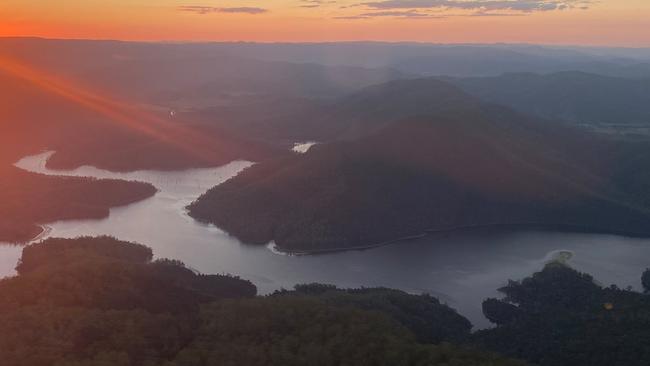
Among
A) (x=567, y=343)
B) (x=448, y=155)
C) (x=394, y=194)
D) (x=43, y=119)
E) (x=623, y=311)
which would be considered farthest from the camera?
(x=43, y=119)

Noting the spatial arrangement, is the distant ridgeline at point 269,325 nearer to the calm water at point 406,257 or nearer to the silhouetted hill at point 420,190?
the calm water at point 406,257

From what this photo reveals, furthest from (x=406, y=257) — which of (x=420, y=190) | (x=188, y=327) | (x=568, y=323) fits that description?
(x=188, y=327)

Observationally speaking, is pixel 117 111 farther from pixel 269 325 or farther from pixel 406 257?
pixel 269 325

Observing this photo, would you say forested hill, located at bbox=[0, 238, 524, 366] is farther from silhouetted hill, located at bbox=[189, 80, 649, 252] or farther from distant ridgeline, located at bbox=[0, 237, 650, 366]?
silhouetted hill, located at bbox=[189, 80, 649, 252]

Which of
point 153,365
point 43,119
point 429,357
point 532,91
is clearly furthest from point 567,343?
point 532,91

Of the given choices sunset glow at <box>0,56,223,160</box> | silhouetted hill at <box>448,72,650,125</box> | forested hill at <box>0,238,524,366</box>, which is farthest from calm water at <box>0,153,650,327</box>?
silhouetted hill at <box>448,72,650,125</box>

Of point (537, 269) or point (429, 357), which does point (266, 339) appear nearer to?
point (429, 357)

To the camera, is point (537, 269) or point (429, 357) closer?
point (429, 357)
